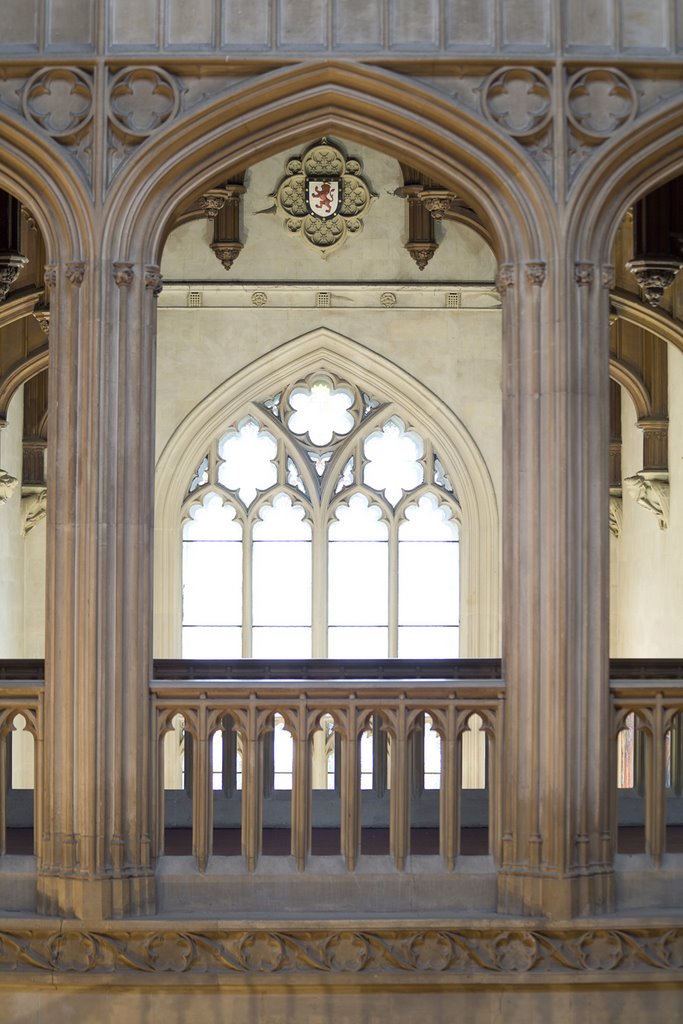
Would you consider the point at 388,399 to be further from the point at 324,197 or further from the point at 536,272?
the point at 536,272

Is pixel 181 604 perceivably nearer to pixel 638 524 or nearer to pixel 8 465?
pixel 8 465

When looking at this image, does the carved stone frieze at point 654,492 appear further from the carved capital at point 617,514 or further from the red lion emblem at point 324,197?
the red lion emblem at point 324,197

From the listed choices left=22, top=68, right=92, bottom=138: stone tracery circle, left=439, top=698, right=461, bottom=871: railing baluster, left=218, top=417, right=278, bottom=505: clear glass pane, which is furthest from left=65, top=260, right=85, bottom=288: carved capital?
left=218, top=417, right=278, bottom=505: clear glass pane

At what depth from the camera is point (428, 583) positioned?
1830 cm

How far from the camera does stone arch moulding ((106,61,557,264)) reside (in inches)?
301

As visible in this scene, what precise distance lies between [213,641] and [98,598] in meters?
10.7

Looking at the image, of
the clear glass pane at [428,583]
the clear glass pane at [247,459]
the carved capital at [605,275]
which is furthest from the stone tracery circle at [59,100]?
the clear glass pane at [428,583]

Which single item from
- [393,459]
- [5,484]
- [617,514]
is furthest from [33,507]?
[617,514]

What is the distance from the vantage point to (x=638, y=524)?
17328 millimetres

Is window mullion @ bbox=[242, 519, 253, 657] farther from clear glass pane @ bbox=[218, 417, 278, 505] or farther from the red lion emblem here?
the red lion emblem

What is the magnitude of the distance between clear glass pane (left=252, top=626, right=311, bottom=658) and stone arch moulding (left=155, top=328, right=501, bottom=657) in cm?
78

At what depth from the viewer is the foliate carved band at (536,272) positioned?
A: 7645 millimetres

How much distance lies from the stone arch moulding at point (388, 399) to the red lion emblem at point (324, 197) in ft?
3.78

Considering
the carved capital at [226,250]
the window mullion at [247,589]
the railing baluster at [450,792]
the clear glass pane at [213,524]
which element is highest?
the carved capital at [226,250]
